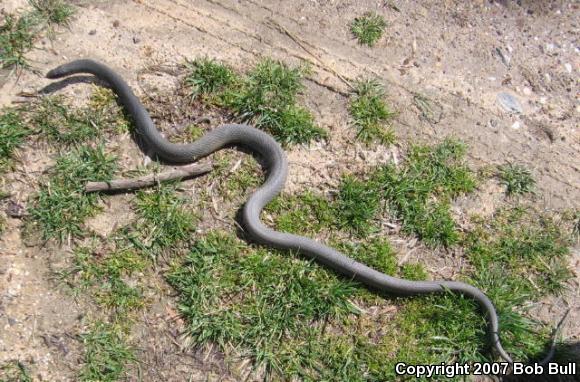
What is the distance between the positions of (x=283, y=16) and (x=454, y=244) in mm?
3132

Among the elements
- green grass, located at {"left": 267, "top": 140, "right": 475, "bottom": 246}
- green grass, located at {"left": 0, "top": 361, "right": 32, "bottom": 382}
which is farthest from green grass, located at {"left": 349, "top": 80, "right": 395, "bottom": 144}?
green grass, located at {"left": 0, "top": 361, "right": 32, "bottom": 382}

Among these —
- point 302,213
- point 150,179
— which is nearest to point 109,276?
point 150,179

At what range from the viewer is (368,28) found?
5.67 m

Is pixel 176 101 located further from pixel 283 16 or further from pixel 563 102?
pixel 563 102

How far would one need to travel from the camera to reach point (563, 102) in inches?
220

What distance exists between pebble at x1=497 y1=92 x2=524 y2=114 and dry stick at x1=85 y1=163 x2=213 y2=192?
3.26 m

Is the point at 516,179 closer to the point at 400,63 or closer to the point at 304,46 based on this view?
the point at 400,63

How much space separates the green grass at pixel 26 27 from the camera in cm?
505

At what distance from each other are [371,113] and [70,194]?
3.07m

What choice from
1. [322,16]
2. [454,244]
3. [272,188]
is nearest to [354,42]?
[322,16]

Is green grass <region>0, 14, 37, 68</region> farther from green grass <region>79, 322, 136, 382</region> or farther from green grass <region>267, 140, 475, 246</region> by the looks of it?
green grass <region>267, 140, 475, 246</region>

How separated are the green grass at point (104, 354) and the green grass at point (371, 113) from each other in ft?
9.82

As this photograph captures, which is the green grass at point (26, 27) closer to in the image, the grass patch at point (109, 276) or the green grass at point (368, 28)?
the grass patch at point (109, 276)

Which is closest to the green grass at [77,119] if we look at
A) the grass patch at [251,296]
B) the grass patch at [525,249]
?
the grass patch at [251,296]
